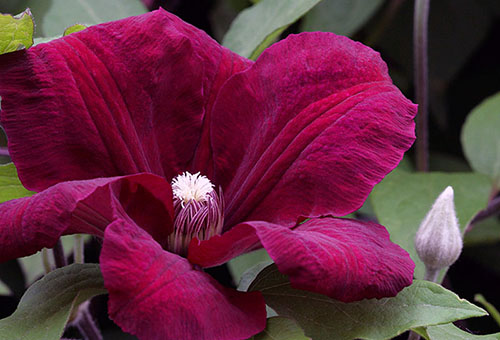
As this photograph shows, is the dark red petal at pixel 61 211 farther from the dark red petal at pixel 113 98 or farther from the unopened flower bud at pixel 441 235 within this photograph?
the unopened flower bud at pixel 441 235

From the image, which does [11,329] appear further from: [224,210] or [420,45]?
[420,45]

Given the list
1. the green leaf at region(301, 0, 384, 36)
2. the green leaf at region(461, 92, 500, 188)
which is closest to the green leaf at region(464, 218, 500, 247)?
the green leaf at region(461, 92, 500, 188)

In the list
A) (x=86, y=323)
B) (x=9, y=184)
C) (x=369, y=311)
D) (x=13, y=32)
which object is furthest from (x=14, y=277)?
(x=369, y=311)

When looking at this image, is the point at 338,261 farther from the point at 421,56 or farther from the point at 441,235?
the point at 421,56

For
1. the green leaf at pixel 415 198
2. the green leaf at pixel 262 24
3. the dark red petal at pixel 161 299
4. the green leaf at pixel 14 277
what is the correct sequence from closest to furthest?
the dark red petal at pixel 161 299 < the green leaf at pixel 262 24 < the green leaf at pixel 415 198 < the green leaf at pixel 14 277

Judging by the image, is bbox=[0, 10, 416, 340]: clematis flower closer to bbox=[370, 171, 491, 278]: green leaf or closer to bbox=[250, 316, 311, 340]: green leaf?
bbox=[250, 316, 311, 340]: green leaf

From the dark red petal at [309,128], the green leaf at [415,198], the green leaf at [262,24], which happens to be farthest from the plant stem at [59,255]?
the green leaf at [415,198]
